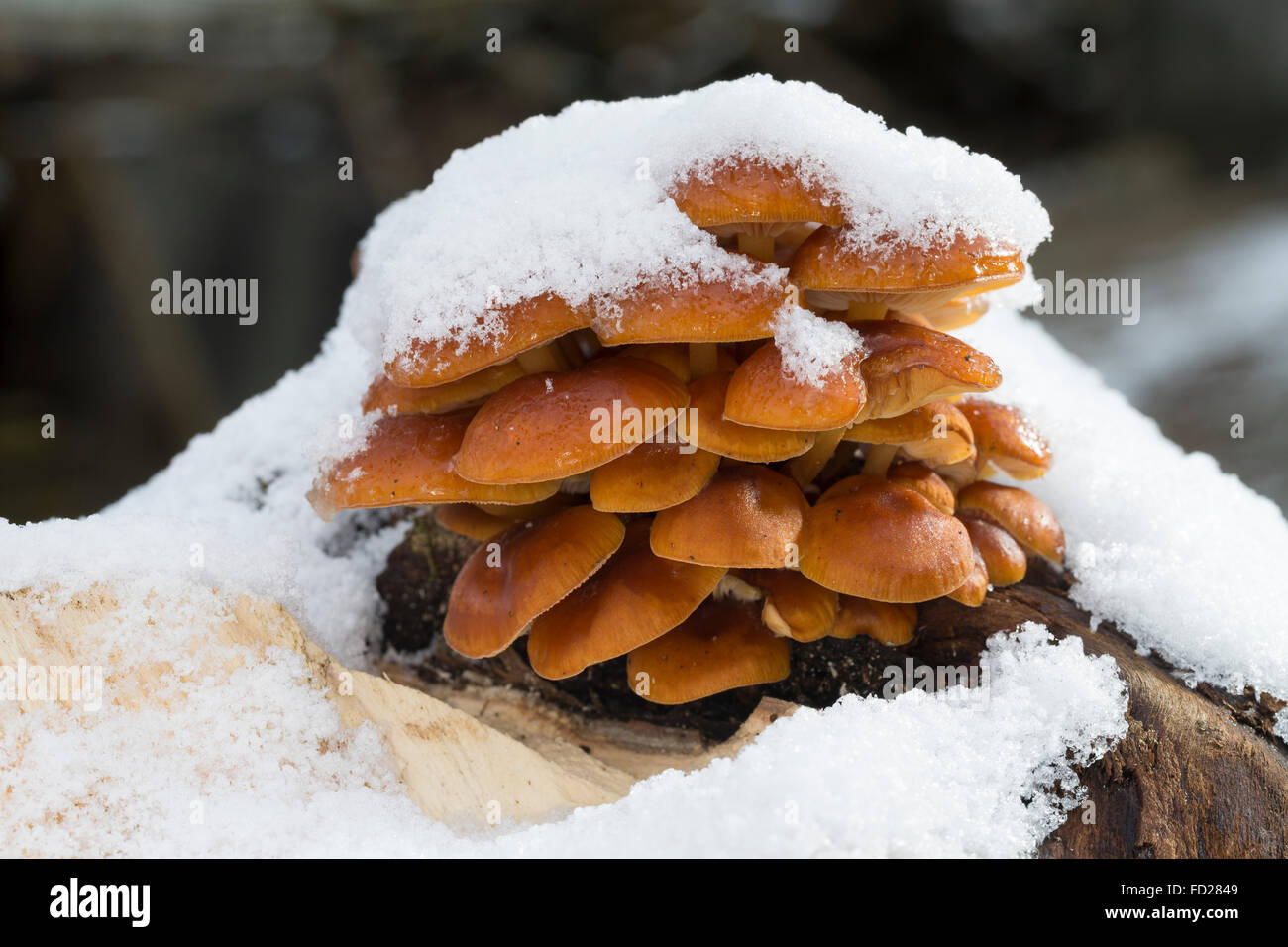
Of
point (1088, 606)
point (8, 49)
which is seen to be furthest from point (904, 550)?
point (8, 49)

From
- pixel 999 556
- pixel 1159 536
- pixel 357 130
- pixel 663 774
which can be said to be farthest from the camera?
pixel 357 130

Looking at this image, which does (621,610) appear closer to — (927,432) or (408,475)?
(408,475)

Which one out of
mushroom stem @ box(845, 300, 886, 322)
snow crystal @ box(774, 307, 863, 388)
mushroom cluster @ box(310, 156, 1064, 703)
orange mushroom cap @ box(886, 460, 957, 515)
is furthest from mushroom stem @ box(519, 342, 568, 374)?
orange mushroom cap @ box(886, 460, 957, 515)

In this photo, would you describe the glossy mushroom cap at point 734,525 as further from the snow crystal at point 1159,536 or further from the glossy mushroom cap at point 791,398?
the snow crystal at point 1159,536

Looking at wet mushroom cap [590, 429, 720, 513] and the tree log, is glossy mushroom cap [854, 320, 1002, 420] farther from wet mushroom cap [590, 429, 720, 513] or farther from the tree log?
the tree log

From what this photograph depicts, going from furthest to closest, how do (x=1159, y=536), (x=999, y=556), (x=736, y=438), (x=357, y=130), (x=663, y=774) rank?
(x=357, y=130) < (x=1159, y=536) < (x=999, y=556) < (x=736, y=438) < (x=663, y=774)

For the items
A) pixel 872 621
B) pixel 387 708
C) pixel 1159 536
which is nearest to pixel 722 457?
pixel 872 621
